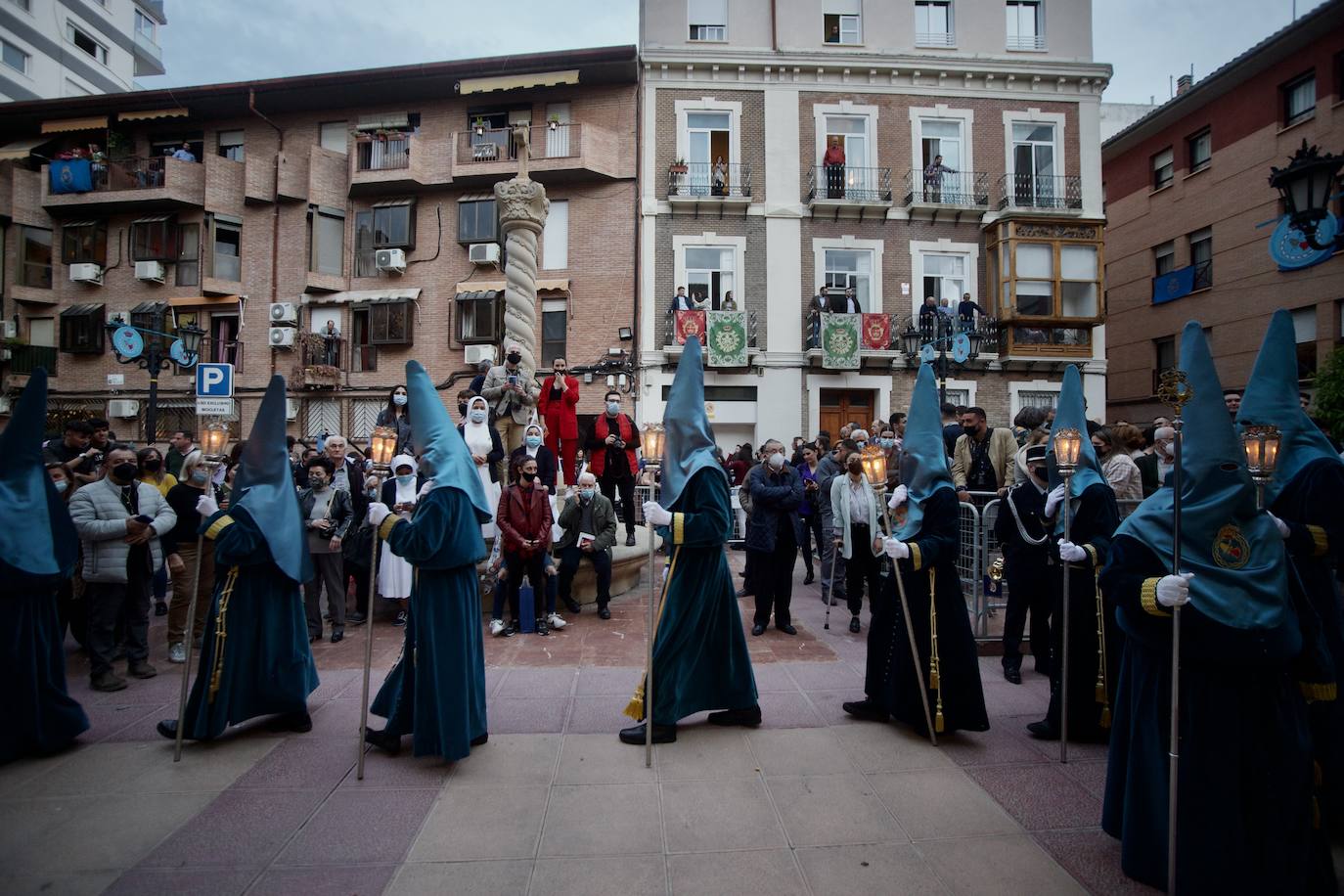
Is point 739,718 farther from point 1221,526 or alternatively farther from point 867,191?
point 867,191

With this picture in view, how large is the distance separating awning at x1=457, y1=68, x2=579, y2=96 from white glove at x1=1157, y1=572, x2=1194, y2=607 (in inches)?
832

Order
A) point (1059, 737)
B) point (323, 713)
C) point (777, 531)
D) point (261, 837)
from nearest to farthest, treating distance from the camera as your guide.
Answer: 1. point (261, 837)
2. point (1059, 737)
3. point (323, 713)
4. point (777, 531)

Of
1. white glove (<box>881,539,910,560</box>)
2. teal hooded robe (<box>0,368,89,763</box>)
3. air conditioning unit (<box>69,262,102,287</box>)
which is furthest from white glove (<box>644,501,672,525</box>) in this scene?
air conditioning unit (<box>69,262,102,287</box>)

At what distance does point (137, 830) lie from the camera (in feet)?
12.0

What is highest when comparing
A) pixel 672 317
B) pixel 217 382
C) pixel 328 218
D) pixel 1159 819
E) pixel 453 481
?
pixel 328 218


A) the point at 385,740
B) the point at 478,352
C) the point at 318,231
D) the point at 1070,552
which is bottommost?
the point at 385,740

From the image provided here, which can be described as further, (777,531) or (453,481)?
(777,531)

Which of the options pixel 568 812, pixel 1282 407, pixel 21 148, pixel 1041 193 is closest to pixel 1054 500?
pixel 1282 407

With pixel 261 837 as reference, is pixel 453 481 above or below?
above

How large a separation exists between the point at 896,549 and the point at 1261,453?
2.03 meters

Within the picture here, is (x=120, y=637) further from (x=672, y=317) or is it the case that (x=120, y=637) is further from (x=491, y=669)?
(x=672, y=317)

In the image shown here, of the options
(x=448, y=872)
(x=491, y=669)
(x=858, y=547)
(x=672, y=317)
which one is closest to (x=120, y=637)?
(x=491, y=669)

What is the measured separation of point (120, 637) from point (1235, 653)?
8.90 m

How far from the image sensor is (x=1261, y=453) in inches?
120
